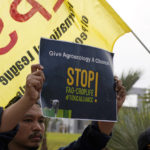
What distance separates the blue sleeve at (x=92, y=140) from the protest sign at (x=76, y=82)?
123 mm

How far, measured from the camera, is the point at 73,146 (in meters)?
2.23

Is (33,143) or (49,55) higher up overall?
(49,55)

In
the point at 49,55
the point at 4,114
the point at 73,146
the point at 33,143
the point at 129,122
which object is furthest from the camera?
the point at 129,122

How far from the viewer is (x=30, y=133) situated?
6.95ft

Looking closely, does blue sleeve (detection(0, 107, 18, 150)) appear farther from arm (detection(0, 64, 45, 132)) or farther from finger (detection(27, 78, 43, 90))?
finger (detection(27, 78, 43, 90))

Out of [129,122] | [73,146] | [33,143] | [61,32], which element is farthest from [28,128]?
[129,122]

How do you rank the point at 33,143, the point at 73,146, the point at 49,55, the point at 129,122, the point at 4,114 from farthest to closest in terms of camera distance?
the point at 129,122, the point at 73,146, the point at 33,143, the point at 49,55, the point at 4,114

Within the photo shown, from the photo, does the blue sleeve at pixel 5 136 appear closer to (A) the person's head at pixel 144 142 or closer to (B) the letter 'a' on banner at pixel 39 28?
(B) the letter 'a' on banner at pixel 39 28

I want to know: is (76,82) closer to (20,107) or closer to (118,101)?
(118,101)

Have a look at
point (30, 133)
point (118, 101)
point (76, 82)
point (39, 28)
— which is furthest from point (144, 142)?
point (39, 28)

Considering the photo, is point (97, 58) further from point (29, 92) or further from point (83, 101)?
point (29, 92)

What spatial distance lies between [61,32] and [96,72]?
0.42m

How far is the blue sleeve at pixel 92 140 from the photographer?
2107 millimetres

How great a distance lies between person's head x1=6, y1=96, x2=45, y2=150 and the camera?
2088 millimetres
